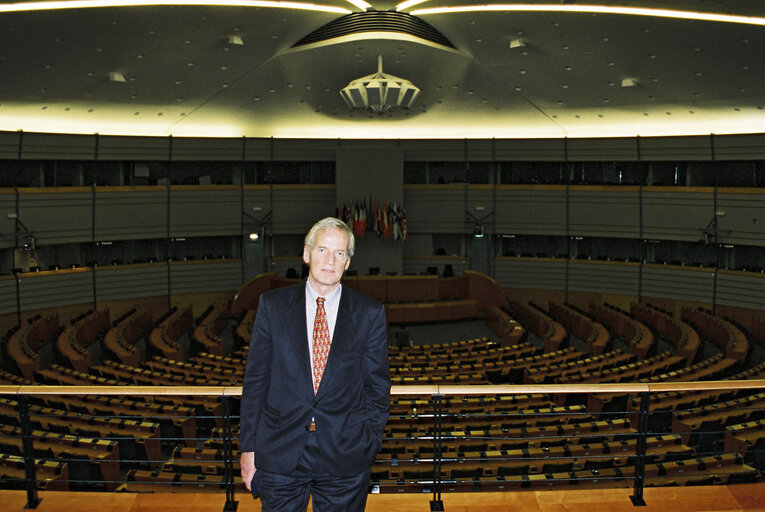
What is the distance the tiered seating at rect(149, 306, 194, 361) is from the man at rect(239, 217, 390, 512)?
12.6 m

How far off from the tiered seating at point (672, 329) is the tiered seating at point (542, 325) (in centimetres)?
264

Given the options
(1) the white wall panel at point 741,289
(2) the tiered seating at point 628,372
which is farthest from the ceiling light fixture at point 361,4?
(1) the white wall panel at point 741,289

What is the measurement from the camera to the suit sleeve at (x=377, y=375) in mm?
2541

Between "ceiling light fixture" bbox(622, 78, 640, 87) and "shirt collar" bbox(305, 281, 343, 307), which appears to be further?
"ceiling light fixture" bbox(622, 78, 640, 87)

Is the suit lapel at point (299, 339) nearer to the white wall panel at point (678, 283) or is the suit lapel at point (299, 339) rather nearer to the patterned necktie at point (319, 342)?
the patterned necktie at point (319, 342)

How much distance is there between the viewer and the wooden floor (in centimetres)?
348

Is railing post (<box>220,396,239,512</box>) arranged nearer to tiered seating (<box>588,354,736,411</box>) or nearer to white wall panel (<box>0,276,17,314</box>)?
tiered seating (<box>588,354,736,411</box>)

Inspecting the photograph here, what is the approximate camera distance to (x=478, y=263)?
2320 cm

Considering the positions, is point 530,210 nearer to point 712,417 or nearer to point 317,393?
point 712,417

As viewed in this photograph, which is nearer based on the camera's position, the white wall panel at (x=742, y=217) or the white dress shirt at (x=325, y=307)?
the white dress shirt at (x=325, y=307)

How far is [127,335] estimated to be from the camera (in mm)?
16703

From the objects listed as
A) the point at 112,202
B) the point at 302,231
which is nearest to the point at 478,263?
the point at 302,231

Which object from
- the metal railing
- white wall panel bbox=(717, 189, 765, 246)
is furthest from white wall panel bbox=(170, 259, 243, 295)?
white wall panel bbox=(717, 189, 765, 246)

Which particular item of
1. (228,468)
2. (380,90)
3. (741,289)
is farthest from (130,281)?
(741,289)
